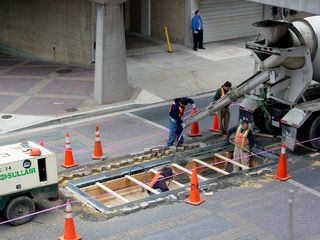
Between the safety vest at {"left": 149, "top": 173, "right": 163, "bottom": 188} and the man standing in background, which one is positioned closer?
the safety vest at {"left": 149, "top": 173, "right": 163, "bottom": 188}

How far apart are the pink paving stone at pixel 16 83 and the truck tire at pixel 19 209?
33.9 feet

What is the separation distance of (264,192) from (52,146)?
6113 millimetres

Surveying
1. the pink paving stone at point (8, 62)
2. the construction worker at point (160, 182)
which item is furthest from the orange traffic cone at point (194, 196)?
the pink paving stone at point (8, 62)

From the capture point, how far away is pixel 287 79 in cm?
1638

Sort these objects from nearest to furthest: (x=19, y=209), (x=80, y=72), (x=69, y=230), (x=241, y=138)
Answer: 1. (x=69, y=230)
2. (x=19, y=209)
3. (x=241, y=138)
4. (x=80, y=72)

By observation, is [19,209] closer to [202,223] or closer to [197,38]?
[202,223]

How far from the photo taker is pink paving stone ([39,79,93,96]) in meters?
22.3

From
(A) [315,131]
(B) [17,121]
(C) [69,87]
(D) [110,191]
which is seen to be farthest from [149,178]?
(C) [69,87]

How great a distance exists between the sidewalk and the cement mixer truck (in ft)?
17.8

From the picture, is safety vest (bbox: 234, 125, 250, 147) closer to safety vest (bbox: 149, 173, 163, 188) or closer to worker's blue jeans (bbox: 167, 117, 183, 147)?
worker's blue jeans (bbox: 167, 117, 183, 147)

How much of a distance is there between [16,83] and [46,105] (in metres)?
3.07

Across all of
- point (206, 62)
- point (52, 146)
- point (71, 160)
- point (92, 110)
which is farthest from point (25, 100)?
point (206, 62)

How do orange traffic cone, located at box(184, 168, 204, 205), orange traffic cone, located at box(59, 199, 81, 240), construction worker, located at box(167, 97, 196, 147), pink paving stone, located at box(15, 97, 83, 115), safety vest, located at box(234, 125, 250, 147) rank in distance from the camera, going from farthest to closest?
1. pink paving stone, located at box(15, 97, 83, 115)
2. construction worker, located at box(167, 97, 196, 147)
3. safety vest, located at box(234, 125, 250, 147)
4. orange traffic cone, located at box(184, 168, 204, 205)
5. orange traffic cone, located at box(59, 199, 81, 240)

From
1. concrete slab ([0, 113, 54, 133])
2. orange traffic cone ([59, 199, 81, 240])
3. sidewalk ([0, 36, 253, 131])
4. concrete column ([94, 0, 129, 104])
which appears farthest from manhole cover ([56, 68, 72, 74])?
orange traffic cone ([59, 199, 81, 240])
